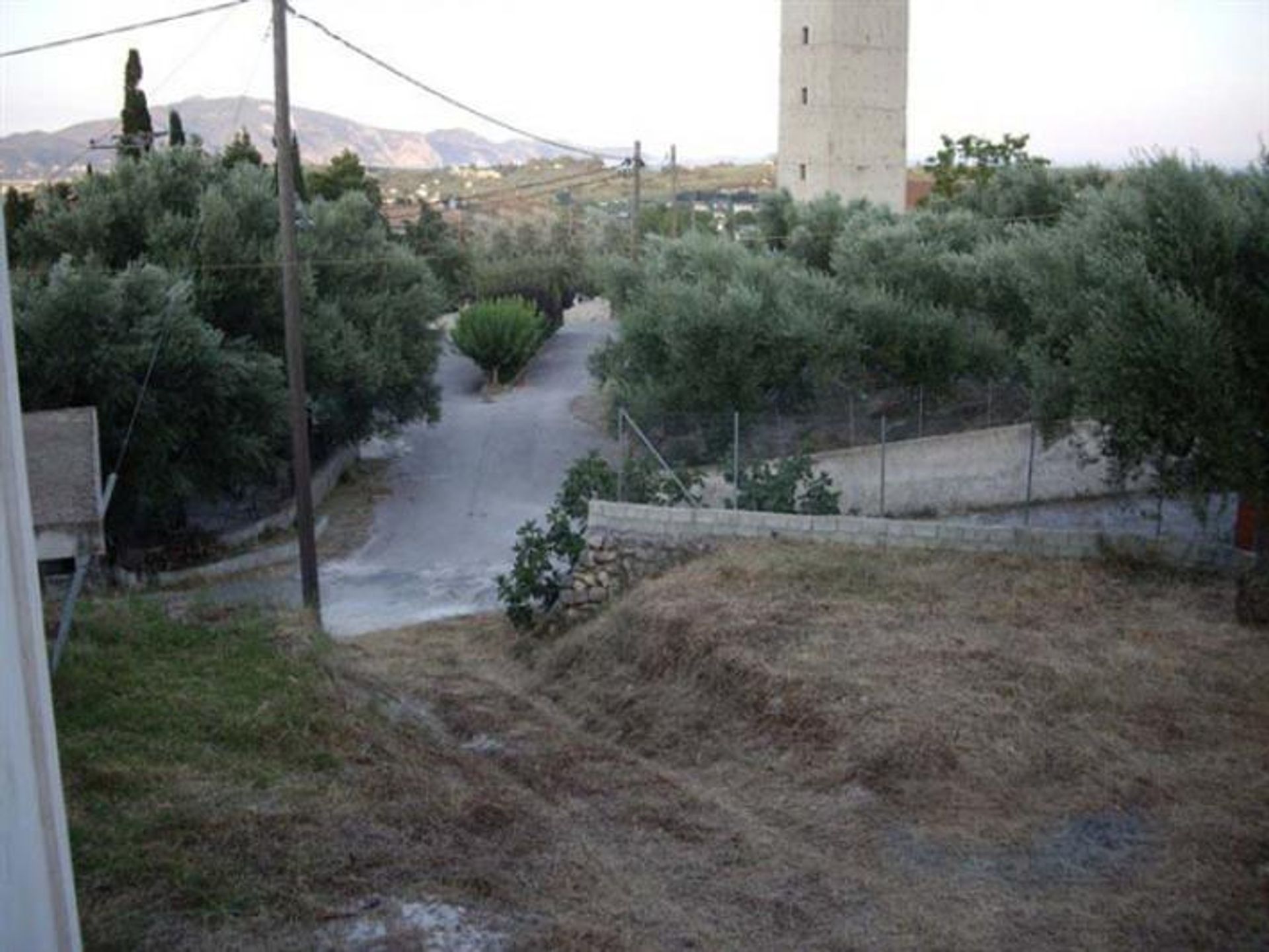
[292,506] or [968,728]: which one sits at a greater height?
[968,728]

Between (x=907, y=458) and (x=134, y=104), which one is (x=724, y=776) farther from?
(x=134, y=104)

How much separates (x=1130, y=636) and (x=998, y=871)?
5208mm

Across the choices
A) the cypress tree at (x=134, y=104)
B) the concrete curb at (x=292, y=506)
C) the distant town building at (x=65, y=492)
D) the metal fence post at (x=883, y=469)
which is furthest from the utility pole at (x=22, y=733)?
the cypress tree at (x=134, y=104)

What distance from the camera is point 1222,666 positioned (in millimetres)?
12211

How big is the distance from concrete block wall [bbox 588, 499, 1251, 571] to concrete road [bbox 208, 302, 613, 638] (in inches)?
138

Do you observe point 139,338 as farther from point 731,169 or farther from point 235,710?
point 731,169

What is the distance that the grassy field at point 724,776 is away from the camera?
7.45 meters

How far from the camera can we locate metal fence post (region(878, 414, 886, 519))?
19438 millimetres

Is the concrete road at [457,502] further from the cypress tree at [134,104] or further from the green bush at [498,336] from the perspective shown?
the cypress tree at [134,104]

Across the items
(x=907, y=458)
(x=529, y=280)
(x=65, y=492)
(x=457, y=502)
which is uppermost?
(x=529, y=280)

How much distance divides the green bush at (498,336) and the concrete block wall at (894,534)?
20329 mm

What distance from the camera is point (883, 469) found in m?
19.3

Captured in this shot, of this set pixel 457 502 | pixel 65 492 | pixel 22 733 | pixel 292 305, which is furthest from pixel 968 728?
pixel 457 502

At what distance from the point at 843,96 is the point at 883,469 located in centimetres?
3132
